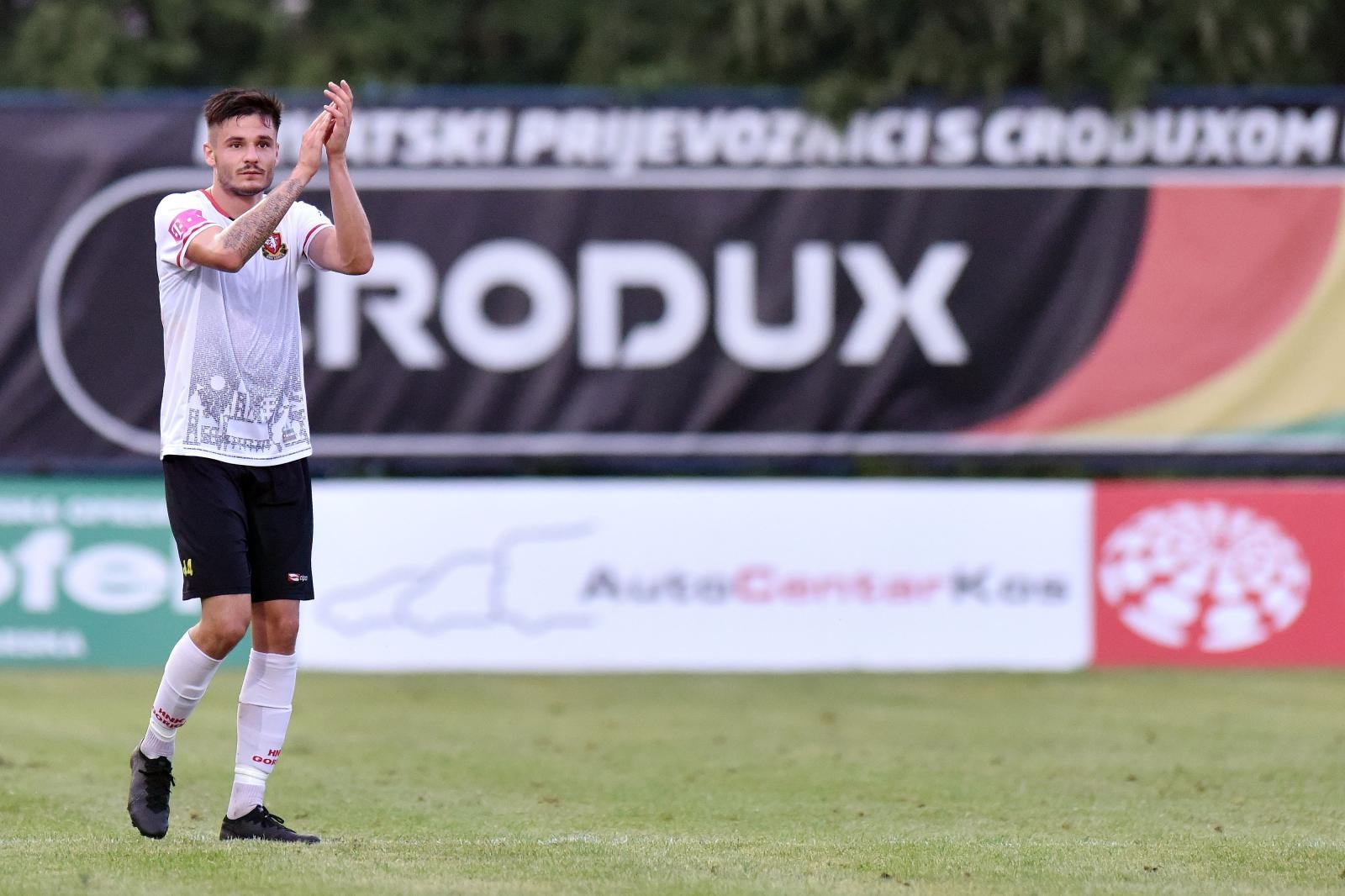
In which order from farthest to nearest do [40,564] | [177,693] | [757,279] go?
Answer: [757,279] < [40,564] < [177,693]

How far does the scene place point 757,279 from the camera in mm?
13164

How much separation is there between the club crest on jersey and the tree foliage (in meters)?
7.31

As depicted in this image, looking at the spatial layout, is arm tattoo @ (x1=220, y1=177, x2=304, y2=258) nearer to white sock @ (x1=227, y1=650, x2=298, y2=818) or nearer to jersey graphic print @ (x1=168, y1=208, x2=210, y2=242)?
jersey graphic print @ (x1=168, y1=208, x2=210, y2=242)

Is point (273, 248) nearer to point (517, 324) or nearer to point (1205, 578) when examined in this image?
point (517, 324)

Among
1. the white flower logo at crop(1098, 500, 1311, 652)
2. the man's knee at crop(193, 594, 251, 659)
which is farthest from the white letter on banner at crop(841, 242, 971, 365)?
the man's knee at crop(193, 594, 251, 659)

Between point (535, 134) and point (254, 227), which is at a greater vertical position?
point (535, 134)

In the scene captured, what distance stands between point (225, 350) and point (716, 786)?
9.71ft

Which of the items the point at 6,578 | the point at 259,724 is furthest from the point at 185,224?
the point at 6,578

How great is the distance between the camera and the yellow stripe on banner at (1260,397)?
13.1 m

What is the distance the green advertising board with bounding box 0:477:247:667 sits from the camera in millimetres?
12445

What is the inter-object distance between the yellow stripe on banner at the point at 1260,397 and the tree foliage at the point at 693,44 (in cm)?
181

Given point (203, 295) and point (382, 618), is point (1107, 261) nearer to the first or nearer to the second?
point (382, 618)

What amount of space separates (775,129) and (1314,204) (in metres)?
3.36

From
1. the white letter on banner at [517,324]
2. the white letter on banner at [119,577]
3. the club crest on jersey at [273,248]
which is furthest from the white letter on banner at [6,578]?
the club crest on jersey at [273,248]
